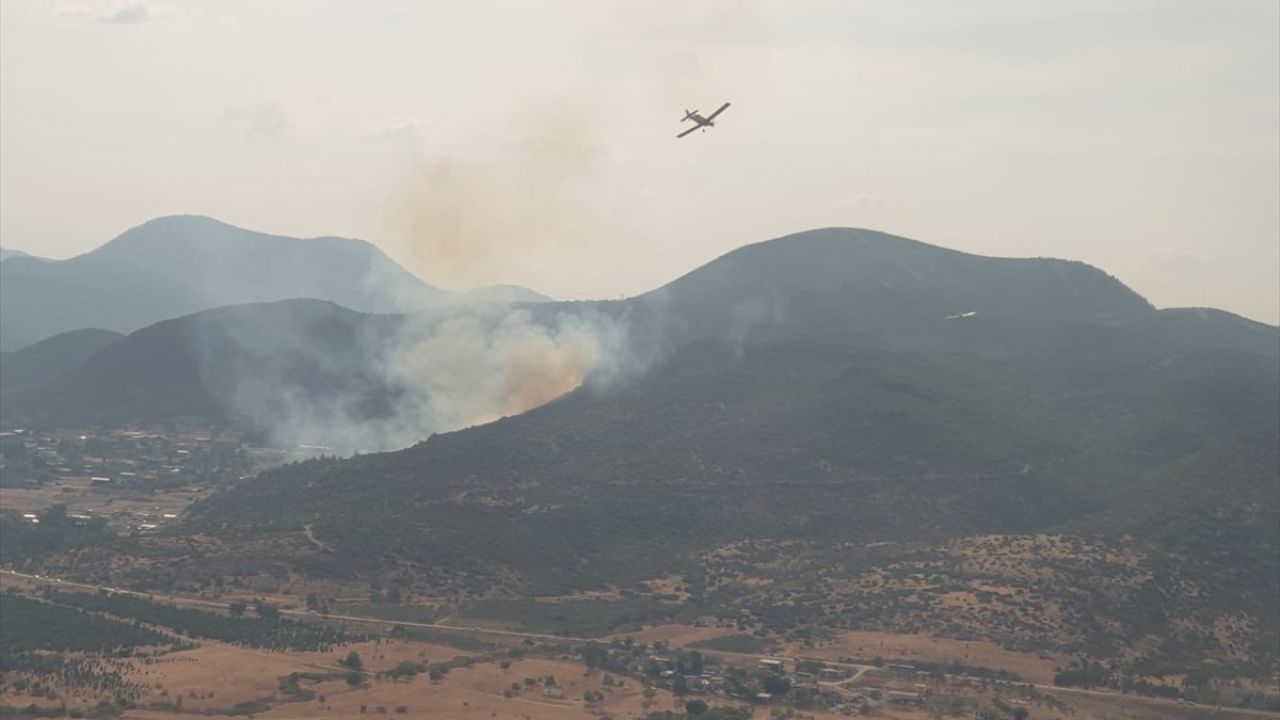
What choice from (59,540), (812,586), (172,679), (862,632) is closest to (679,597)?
(812,586)

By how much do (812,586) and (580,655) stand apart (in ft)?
89.6

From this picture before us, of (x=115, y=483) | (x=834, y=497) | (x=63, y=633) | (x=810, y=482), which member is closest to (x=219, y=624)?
(x=63, y=633)

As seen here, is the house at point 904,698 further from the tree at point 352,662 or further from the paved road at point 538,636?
the tree at point 352,662

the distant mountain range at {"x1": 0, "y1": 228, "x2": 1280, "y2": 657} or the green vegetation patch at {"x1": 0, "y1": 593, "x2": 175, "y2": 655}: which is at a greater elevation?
the distant mountain range at {"x1": 0, "y1": 228, "x2": 1280, "y2": 657}

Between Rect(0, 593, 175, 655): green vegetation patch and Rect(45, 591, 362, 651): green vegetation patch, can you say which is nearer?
Rect(0, 593, 175, 655): green vegetation patch

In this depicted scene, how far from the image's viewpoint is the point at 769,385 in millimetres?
179500

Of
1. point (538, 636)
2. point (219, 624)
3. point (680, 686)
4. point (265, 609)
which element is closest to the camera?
point (680, 686)

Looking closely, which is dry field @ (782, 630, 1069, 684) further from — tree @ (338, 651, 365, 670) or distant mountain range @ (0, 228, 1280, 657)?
tree @ (338, 651, 365, 670)

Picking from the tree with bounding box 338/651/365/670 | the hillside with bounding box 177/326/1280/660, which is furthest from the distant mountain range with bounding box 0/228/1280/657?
the tree with bounding box 338/651/365/670

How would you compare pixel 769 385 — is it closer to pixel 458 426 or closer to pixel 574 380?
pixel 574 380

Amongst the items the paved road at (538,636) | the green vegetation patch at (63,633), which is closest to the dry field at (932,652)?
the paved road at (538,636)

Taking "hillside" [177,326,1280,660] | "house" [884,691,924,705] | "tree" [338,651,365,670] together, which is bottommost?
"house" [884,691,924,705]

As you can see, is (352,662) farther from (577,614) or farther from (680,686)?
(577,614)

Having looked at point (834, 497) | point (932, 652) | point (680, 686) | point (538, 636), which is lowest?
point (680, 686)
